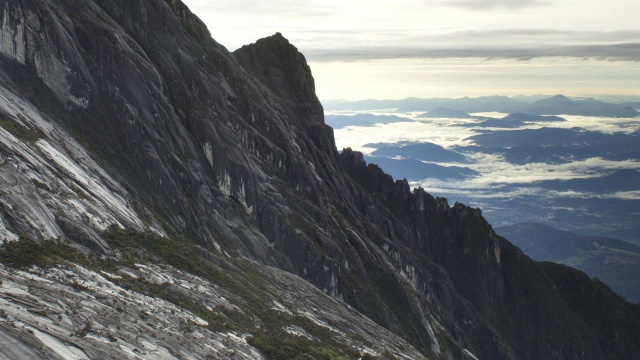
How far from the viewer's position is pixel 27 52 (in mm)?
→ 107062

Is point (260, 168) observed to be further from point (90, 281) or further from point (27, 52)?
point (90, 281)

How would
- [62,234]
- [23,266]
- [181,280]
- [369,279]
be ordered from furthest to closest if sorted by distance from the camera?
1. [369,279]
2. [181,280]
3. [62,234]
4. [23,266]

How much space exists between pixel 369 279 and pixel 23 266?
127 metres

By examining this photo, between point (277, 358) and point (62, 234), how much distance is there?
1084 inches

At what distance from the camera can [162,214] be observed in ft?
371

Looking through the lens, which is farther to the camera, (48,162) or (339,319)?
(339,319)

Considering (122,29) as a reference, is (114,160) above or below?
below

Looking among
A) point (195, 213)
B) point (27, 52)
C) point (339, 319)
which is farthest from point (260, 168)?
point (27, 52)

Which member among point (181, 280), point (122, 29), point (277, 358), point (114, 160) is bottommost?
point (277, 358)

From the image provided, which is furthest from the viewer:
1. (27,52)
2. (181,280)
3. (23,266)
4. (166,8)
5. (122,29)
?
(166,8)

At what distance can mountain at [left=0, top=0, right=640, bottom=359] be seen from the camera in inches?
2402

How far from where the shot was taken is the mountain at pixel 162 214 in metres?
61.0

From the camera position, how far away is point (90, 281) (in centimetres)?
6469

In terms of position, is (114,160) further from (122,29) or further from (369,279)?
(369,279)
